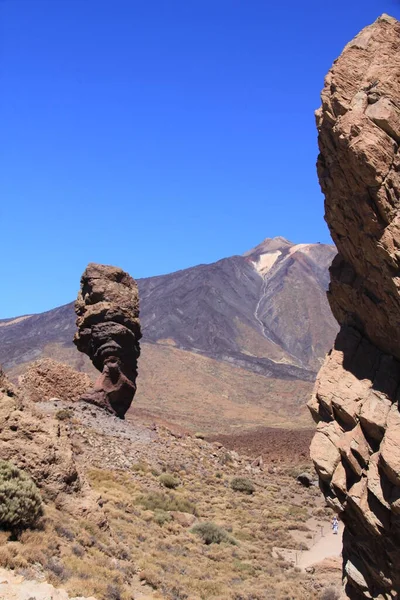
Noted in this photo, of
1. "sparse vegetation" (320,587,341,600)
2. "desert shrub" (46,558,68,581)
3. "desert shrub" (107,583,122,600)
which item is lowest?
"sparse vegetation" (320,587,341,600)

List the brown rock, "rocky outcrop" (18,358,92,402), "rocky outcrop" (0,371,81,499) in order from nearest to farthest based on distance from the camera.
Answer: "rocky outcrop" (0,371,81,499) → the brown rock → "rocky outcrop" (18,358,92,402)

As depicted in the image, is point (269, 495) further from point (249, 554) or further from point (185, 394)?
point (185, 394)

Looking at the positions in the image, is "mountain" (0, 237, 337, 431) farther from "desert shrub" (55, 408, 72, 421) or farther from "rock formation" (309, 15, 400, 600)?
"rock formation" (309, 15, 400, 600)

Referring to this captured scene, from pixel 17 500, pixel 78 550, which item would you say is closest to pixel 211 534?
pixel 78 550

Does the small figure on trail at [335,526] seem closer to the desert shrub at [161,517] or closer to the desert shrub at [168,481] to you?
the desert shrub at [168,481]

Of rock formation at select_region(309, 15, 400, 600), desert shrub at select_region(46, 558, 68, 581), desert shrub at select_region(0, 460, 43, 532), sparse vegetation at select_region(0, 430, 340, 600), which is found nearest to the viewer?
rock formation at select_region(309, 15, 400, 600)

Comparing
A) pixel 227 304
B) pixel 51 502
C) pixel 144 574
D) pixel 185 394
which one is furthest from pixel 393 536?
pixel 227 304

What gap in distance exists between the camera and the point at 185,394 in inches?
3553

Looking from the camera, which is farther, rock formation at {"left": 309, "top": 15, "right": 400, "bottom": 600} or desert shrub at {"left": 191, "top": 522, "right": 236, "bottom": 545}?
desert shrub at {"left": 191, "top": 522, "right": 236, "bottom": 545}

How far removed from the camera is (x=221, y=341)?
134250 millimetres

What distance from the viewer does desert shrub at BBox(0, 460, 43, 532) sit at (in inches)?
383

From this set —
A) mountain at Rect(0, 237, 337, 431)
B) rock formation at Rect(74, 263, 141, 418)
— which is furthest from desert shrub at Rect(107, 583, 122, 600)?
mountain at Rect(0, 237, 337, 431)

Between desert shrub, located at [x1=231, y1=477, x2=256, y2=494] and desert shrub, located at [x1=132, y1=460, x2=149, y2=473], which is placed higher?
desert shrub, located at [x1=132, y1=460, x2=149, y2=473]

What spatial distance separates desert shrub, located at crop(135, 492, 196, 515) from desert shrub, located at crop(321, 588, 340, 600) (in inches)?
293
